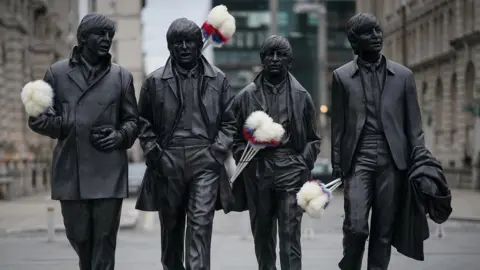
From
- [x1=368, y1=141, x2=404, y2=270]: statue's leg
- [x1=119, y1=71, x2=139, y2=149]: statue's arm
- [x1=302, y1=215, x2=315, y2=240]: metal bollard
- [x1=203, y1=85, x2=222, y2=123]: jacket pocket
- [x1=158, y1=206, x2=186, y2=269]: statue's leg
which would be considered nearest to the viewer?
[x1=119, y1=71, x2=139, y2=149]: statue's arm

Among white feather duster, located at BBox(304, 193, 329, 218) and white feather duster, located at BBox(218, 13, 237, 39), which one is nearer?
white feather duster, located at BBox(304, 193, 329, 218)

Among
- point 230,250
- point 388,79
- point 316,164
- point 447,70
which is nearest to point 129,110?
point 388,79

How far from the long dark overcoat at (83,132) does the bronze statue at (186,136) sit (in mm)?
557

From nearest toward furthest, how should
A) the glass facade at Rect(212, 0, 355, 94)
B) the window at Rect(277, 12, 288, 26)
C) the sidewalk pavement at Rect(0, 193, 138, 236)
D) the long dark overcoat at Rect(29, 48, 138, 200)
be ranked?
1. the long dark overcoat at Rect(29, 48, 138, 200)
2. the sidewalk pavement at Rect(0, 193, 138, 236)
3. the glass facade at Rect(212, 0, 355, 94)
4. the window at Rect(277, 12, 288, 26)

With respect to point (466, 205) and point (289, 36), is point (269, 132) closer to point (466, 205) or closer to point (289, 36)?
point (466, 205)

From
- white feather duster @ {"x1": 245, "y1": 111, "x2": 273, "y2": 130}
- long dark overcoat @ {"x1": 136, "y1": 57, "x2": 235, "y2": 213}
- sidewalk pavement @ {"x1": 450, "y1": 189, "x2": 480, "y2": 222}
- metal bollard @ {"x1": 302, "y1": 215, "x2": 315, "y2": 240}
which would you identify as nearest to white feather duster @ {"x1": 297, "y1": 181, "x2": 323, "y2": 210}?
long dark overcoat @ {"x1": 136, "y1": 57, "x2": 235, "y2": 213}

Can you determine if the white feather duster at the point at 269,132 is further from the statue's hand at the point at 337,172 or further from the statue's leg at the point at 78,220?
the statue's leg at the point at 78,220

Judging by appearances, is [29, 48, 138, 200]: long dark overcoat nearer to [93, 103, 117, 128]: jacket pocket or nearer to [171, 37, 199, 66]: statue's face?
[93, 103, 117, 128]: jacket pocket

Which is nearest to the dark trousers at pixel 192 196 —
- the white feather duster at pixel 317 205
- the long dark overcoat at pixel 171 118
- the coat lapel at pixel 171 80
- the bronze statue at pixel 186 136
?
the bronze statue at pixel 186 136

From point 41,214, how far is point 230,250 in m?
11.4

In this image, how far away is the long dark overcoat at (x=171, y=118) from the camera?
1010 cm

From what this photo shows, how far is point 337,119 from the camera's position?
397 inches

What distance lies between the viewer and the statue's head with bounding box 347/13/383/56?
9.89m

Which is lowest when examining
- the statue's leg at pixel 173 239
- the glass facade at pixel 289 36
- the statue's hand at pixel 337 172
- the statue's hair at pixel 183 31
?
the statue's leg at pixel 173 239
